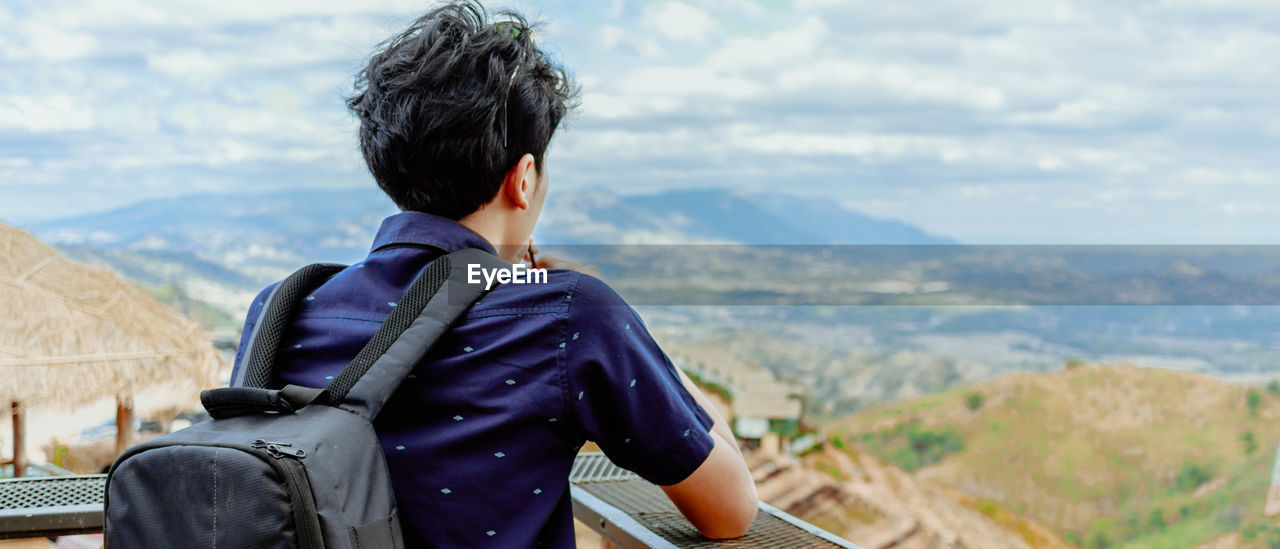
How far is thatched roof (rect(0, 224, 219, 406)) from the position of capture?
265 cm

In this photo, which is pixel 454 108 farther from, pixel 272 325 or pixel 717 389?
pixel 717 389

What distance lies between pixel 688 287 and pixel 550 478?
1234 millimetres

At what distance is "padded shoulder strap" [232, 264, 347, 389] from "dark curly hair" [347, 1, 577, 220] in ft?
0.47

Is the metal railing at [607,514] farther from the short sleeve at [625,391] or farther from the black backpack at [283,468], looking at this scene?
the black backpack at [283,468]

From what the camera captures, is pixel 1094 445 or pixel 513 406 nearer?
pixel 513 406

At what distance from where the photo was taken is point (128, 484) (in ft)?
2.44

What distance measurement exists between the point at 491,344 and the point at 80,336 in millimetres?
2550

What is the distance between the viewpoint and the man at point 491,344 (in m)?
0.82

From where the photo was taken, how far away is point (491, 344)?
2.71 ft

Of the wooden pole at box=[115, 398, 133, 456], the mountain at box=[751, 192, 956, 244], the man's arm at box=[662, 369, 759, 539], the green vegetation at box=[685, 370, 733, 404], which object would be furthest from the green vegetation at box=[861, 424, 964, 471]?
the man's arm at box=[662, 369, 759, 539]

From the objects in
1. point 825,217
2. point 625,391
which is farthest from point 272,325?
point 825,217

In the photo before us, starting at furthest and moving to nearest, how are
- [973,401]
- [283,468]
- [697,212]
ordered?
[973,401]
[697,212]
[283,468]

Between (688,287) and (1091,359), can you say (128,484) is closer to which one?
(688,287)

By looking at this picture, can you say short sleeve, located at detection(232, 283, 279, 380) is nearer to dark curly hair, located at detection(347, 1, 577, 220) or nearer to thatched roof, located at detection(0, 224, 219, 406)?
dark curly hair, located at detection(347, 1, 577, 220)
